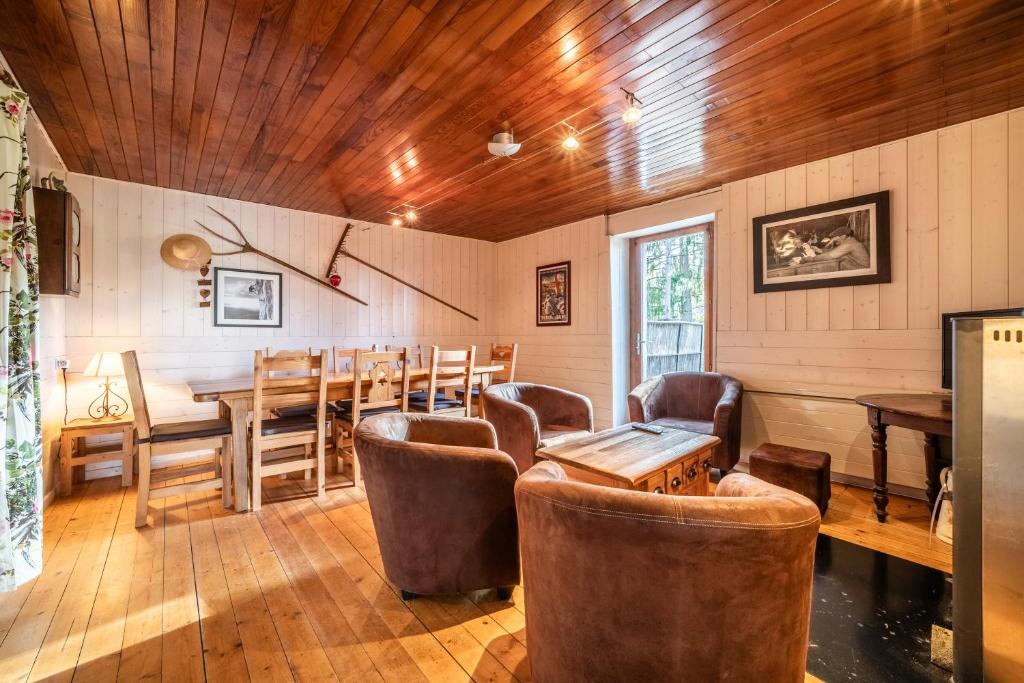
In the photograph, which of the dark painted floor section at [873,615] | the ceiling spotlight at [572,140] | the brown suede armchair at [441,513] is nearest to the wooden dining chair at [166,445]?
the brown suede armchair at [441,513]

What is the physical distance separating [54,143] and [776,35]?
443 centimetres

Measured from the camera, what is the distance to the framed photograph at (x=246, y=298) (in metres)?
4.15

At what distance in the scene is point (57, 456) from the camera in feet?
10.5

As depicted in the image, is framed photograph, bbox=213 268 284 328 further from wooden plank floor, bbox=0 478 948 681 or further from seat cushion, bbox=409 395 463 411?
wooden plank floor, bbox=0 478 948 681

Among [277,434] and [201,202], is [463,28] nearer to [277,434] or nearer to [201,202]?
[277,434]

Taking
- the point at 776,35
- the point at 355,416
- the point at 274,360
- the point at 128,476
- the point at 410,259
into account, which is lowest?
the point at 128,476

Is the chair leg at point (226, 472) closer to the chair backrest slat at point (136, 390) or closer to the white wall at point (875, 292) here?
the chair backrest slat at point (136, 390)

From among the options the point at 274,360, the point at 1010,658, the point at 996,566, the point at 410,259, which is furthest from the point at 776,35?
the point at 410,259

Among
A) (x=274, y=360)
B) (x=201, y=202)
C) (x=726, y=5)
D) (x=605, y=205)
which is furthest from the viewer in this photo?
(x=605, y=205)

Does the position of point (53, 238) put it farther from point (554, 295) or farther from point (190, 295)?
point (554, 295)

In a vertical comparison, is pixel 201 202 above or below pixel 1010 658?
above

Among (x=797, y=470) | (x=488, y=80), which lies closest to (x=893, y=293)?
(x=797, y=470)

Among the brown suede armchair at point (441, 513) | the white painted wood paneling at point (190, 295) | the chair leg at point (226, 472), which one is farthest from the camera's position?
the white painted wood paneling at point (190, 295)

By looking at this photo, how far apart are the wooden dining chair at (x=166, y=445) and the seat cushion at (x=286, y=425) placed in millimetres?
219
